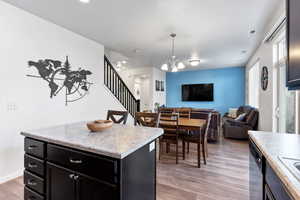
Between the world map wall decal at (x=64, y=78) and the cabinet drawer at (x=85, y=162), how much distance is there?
191cm

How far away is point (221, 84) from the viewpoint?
7.27 m

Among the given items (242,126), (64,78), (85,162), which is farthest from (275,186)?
(242,126)

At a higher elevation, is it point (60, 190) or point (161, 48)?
point (161, 48)

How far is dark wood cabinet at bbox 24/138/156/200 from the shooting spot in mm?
1063

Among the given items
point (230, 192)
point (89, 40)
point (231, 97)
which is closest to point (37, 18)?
point (89, 40)

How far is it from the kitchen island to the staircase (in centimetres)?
304

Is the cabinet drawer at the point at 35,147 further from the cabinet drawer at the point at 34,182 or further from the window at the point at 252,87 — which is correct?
the window at the point at 252,87

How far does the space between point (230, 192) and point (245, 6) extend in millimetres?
2719

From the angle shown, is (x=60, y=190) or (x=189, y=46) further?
(x=189, y=46)

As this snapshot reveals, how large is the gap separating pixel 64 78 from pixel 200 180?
10.2ft

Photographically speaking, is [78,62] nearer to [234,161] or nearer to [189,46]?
[189,46]

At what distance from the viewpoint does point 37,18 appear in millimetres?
2643

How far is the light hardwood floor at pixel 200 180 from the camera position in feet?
6.48

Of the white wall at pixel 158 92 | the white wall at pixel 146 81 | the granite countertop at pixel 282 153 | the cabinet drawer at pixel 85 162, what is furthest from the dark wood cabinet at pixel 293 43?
the white wall at pixel 158 92
